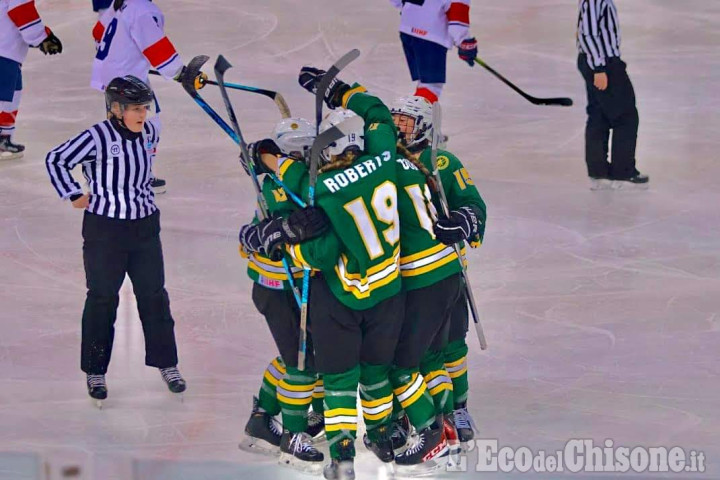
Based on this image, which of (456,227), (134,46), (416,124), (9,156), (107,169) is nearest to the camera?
(456,227)

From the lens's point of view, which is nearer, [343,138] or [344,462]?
[343,138]

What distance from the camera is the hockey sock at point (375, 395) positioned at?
4242 mm

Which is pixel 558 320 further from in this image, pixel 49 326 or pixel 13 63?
pixel 13 63

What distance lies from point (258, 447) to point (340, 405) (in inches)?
16.3

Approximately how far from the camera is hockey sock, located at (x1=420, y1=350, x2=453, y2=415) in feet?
14.5

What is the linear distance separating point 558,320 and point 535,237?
3.39 feet

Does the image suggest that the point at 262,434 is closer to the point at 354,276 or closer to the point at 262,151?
the point at 354,276

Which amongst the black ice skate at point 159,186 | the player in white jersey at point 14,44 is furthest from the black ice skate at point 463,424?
the player in white jersey at point 14,44

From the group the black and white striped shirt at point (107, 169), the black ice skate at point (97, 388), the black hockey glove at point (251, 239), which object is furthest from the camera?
the black ice skate at point (97, 388)

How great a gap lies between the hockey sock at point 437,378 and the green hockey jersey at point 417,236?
28cm

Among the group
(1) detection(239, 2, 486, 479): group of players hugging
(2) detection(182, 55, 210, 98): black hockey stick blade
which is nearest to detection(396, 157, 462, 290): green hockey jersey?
(1) detection(239, 2, 486, 479): group of players hugging

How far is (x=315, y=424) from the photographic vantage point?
4.52m

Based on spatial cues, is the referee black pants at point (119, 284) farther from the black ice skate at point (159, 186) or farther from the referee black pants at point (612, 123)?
the referee black pants at point (612, 123)

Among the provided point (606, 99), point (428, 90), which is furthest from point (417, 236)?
point (428, 90)
